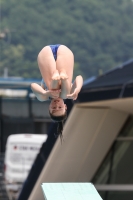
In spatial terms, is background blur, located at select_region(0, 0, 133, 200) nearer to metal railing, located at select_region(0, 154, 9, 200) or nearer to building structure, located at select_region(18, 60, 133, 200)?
metal railing, located at select_region(0, 154, 9, 200)

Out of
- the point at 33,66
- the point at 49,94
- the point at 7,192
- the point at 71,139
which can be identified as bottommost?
the point at 33,66

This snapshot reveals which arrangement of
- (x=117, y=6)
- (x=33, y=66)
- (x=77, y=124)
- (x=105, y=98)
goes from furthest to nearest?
(x=117, y=6) < (x=33, y=66) < (x=77, y=124) < (x=105, y=98)

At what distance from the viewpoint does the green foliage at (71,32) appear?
96812 mm

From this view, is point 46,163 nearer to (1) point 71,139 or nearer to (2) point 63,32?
(1) point 71,139

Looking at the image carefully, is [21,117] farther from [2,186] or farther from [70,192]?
[70,192]

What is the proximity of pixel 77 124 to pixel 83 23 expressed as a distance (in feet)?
319

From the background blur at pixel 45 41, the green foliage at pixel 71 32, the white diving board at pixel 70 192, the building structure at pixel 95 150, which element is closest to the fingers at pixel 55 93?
the white diving board at pixel 70 192

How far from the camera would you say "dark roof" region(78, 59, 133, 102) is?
1204cm

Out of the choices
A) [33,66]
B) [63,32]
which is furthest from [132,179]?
[63,32]

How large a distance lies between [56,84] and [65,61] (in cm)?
51

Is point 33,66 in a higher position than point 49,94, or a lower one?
lower

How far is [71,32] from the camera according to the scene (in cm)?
10662

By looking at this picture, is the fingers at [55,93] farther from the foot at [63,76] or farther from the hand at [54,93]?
the foot at [63,76]

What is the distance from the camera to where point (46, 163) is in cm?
1537
